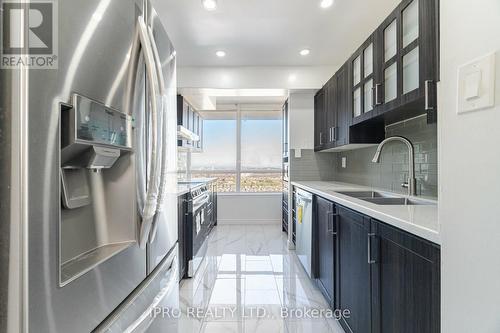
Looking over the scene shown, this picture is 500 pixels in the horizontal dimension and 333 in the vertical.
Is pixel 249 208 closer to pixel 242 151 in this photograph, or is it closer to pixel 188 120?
pixel 242 151

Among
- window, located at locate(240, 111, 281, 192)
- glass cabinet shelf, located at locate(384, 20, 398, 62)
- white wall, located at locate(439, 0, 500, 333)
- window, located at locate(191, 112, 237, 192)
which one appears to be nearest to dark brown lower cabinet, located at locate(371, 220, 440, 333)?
white wall, located at locate(439, 0, 500, 333)

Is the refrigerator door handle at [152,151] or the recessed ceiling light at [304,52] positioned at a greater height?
the recessed ceiling light at [304,52]

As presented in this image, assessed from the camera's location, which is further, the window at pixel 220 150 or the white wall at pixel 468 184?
the window at pixel 220 150

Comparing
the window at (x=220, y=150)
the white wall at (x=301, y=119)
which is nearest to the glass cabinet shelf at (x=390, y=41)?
the white wall at (x=301, y=119)

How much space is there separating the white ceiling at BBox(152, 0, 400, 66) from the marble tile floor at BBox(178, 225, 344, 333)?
262cm

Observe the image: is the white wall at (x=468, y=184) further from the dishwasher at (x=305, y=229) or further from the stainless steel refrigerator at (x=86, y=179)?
the dishwasher at (x=305, y=229)

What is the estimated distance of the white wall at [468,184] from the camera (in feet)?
2.20

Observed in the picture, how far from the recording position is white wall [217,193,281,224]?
5.54 metres

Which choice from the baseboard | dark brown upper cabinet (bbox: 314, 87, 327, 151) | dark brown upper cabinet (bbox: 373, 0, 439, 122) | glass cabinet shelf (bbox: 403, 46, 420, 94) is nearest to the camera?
dark brown upper cabinet (bbox: 373, 0, 439, 122)

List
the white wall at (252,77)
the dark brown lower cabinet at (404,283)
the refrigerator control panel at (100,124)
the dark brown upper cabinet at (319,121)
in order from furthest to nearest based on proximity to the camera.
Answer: the white wall at (252,77)
the dark brown upper cabinet at (319,121)
the dark brown lower cabinet at (404,283)
the refrigerator control panel at (100,124)

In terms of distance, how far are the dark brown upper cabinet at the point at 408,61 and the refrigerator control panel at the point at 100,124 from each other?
1469 millimetres

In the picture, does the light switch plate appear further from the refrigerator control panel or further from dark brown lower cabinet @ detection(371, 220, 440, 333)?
the refrigerator control panel

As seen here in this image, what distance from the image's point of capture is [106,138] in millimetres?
A: 718

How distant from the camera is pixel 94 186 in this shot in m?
0.79
